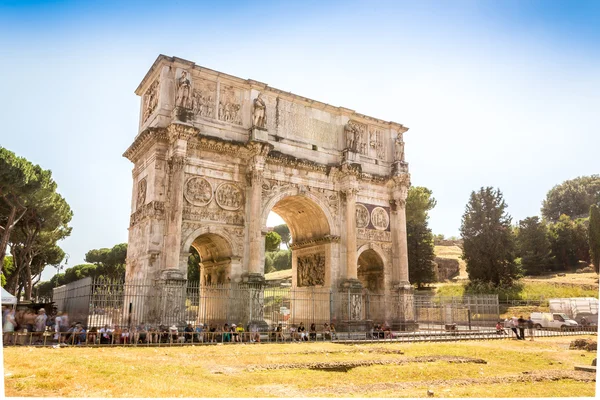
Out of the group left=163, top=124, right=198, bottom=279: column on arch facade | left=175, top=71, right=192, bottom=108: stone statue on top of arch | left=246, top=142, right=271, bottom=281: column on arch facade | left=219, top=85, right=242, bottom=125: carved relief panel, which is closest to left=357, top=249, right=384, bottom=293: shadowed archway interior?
left=246, top=142, right=271, bottom=281: column on arch facade

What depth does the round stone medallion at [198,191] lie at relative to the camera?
69.8 ft

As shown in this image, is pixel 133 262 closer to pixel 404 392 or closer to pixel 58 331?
pixel 58 331

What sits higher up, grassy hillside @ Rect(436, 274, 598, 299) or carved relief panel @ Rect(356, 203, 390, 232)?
carved relief panel @ Rect(356, 203, 390, 232)

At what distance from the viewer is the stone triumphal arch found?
20875mm

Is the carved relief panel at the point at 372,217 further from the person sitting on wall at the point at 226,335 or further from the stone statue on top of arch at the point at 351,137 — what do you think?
the person sitting on wall at the point at 226,335

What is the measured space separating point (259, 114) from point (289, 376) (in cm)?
1559

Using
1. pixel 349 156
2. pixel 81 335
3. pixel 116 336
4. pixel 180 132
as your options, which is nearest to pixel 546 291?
pixel 349 156

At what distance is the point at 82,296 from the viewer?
18141 mm

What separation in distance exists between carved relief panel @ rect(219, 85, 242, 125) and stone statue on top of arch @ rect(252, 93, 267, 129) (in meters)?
0.86

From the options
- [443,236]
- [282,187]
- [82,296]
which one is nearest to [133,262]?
[82,296]

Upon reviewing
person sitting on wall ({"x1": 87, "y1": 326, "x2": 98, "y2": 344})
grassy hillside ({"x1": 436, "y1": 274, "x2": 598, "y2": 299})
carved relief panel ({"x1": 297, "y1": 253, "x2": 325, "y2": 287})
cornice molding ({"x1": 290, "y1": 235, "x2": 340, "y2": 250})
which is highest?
cornice molding ({"x1": 290, "y1": 235, "x2": 340, "y2": 250})

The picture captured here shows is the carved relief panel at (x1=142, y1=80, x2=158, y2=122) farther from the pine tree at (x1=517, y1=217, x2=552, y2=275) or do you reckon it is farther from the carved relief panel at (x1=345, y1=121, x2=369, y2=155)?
the pine tree at (x1=517, y1=217, x2=552, y2=275)

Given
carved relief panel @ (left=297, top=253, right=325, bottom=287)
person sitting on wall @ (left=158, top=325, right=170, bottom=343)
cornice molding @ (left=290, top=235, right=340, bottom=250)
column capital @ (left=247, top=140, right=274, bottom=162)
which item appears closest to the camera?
person sitting on wall @ (left=158, top=325, right=170, bottom=343)

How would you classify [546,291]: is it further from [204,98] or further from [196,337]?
[204,98]
